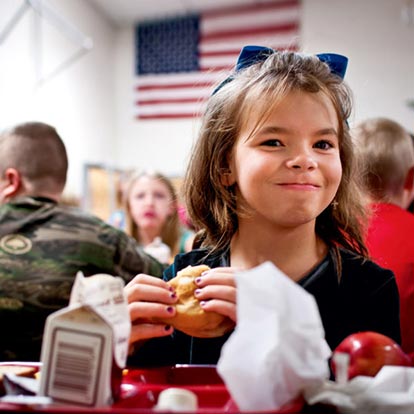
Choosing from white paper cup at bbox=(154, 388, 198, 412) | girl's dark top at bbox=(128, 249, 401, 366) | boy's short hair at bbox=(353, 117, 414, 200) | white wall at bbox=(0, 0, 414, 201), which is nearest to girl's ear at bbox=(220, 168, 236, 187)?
girl's dark top at bbox=(128, 249, 401, 366)

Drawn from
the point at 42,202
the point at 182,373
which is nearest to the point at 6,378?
the point at 182,373

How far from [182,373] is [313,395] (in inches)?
9.2

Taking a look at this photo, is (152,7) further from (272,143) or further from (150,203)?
(272,143)

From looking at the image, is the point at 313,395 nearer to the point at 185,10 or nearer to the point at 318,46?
the point at 318,46

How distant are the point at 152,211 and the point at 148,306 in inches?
97.8

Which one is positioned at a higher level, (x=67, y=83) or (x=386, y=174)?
(x=67, y=83)

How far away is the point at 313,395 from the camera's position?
513 millimetres

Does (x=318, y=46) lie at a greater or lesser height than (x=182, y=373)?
greater

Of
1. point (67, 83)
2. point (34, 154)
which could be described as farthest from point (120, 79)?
point (34, 154)

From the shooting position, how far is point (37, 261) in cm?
173

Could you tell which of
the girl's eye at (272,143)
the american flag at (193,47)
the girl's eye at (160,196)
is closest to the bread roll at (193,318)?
the girl's eye at (272,143)

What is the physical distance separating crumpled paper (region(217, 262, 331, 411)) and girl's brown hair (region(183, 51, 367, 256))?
527 mm

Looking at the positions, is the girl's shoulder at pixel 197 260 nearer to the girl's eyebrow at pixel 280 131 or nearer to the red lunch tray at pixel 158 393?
the girl's eyebrow at pixel 280 131

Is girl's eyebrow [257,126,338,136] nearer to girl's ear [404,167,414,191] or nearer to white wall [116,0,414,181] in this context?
girl's ear [404,167,414,191]
